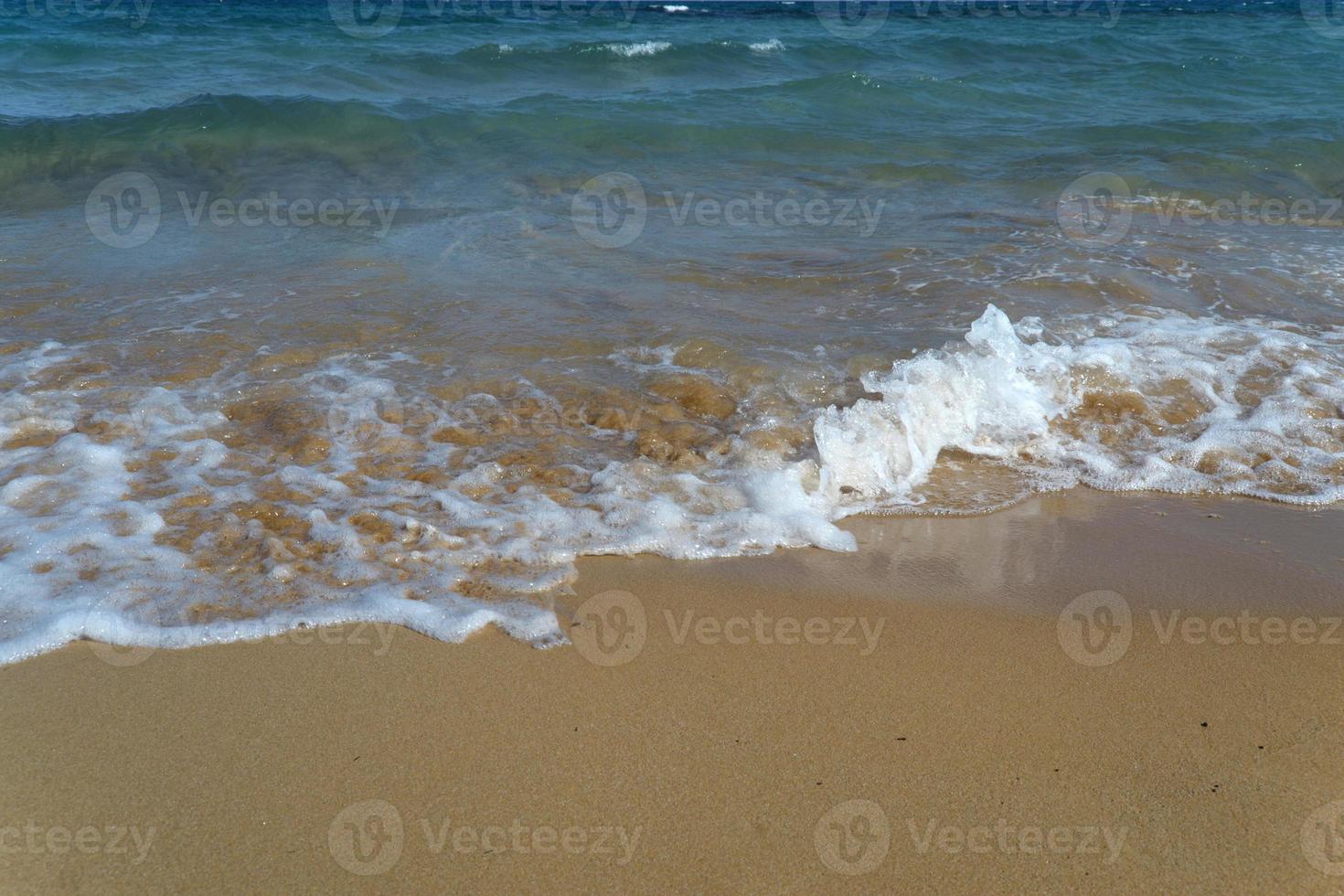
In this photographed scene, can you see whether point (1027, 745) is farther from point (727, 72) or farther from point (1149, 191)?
point (727, 72)

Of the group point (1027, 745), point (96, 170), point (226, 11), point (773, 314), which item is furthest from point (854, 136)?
point (226, 11)

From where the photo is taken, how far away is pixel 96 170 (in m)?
8.84

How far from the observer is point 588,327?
515cm

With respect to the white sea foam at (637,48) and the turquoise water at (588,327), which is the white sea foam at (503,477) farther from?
the white sea foam at (637,48)

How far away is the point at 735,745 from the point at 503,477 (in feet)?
5.42

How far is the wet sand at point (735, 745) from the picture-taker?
2084mm

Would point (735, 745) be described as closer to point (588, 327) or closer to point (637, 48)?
point (588, 327)

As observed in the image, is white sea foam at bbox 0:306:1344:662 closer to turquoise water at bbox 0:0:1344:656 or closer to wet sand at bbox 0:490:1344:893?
turquoise water at bbox 0:0:1344:656

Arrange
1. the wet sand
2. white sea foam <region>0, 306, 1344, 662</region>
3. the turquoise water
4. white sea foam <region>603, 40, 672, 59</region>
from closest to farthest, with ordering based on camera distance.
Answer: the wet sand → white sea foam <region>0, 306, 1344, 662</region> → the turquoise water → white sea foam <region>603, 40, 672, 59</region>

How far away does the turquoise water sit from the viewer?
3385 millimetres

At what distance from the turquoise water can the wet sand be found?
0.98 feet

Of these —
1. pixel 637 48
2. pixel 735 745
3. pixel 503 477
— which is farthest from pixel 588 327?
pixel 637 48

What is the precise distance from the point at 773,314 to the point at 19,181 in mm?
6765

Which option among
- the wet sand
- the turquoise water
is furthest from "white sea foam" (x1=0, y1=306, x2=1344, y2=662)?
the wet sand
